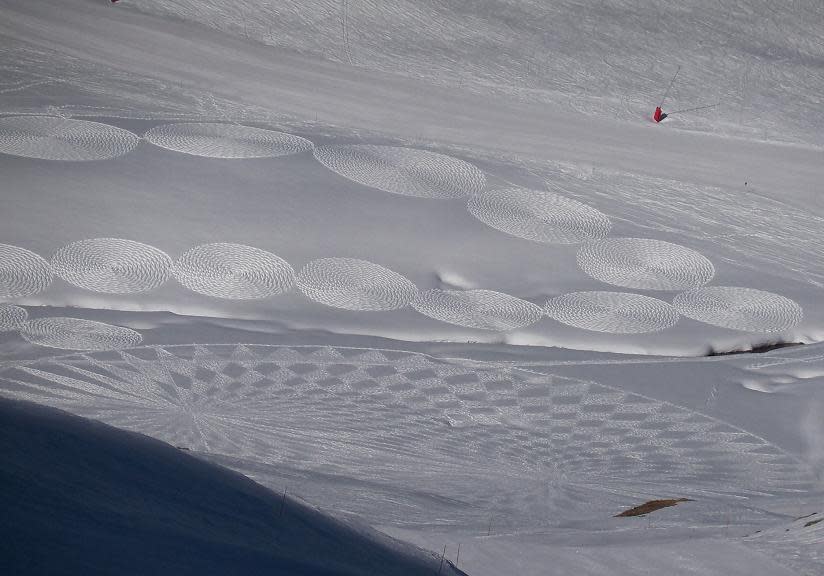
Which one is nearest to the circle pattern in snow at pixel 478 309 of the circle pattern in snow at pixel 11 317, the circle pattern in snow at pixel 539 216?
the circle pattern in snow at pixel 539 216

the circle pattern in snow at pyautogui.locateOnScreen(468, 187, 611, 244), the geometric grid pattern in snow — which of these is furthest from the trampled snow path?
the circle pattern in snow at pyautogui.locateOnScreen(468, 187, 611, 244)

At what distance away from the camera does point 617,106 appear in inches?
56.9

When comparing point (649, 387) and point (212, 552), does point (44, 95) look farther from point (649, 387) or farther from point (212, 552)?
point (212, 552)

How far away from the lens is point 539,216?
1.20 meters

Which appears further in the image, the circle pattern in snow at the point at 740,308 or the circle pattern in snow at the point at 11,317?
the circle pattern in snow at the point at 740,308

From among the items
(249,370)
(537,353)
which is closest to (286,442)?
(249,370)

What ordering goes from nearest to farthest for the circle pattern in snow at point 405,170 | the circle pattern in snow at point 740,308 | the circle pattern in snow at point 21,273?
1. the circle pattern in snow at point 21,273
2. the circle pattern in snow at point 740,308
3. the circle pattern in snow at point 405,170

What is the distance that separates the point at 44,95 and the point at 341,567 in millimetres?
906

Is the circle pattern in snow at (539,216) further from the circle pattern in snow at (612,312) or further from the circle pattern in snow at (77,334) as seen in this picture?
the circle pattern in snow at (77,334)

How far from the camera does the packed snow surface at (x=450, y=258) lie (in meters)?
0.85

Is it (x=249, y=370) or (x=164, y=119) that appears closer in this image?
(x=249, y=370)

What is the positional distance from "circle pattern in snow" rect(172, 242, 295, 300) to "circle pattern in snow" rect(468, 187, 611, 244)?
25 cm

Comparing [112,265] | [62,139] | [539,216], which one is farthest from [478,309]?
[62,139]

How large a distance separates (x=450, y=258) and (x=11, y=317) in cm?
43
